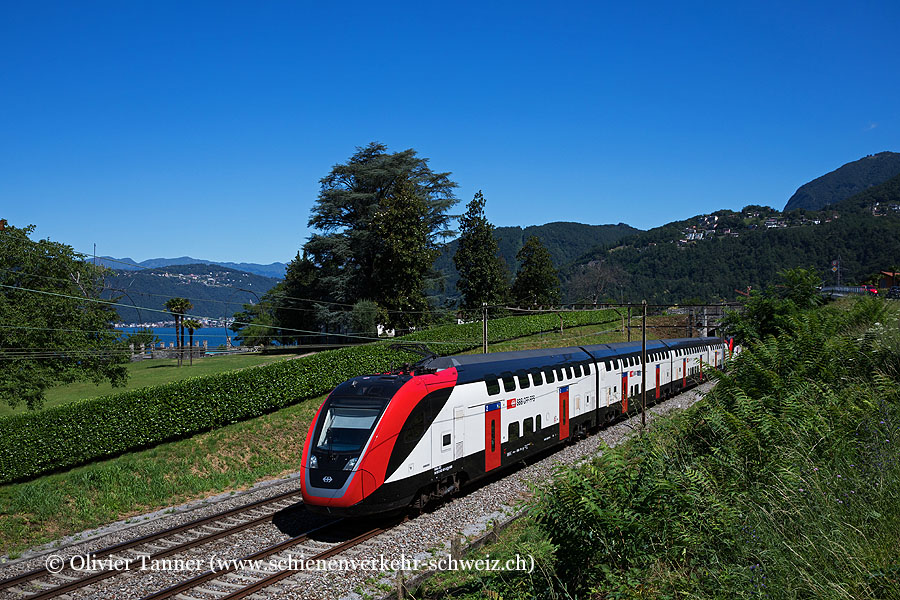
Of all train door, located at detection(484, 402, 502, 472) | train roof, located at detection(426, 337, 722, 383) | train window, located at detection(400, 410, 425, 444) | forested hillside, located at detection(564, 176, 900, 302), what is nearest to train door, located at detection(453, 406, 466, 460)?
train roof, located at detection(426, 337, 722, 383)

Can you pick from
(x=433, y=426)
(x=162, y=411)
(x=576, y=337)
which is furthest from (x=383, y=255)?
(x=433, y=426)

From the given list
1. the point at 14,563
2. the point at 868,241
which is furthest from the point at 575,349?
the point at 868,241

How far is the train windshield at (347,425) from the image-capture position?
1298cm

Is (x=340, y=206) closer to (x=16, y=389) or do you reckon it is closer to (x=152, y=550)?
(x=16, y=389)

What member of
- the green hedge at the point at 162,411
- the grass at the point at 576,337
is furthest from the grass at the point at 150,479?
the grass at the point at 576,337

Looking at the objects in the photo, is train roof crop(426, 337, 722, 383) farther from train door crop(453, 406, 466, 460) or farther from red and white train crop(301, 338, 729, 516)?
train door crop(453, 406, 466, 460)

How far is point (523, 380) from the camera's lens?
18.5m

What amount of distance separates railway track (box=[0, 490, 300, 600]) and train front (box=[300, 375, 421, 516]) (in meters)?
2.80

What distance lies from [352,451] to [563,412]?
1089cm

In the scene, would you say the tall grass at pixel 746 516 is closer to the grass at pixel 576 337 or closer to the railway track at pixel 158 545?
the railway track at pixel 158 545

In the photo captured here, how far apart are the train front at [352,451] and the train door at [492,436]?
358cm

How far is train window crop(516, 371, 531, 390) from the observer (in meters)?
18.3

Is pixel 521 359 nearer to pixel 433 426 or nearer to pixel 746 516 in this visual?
pixel 433 426

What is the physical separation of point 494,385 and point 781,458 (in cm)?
950
